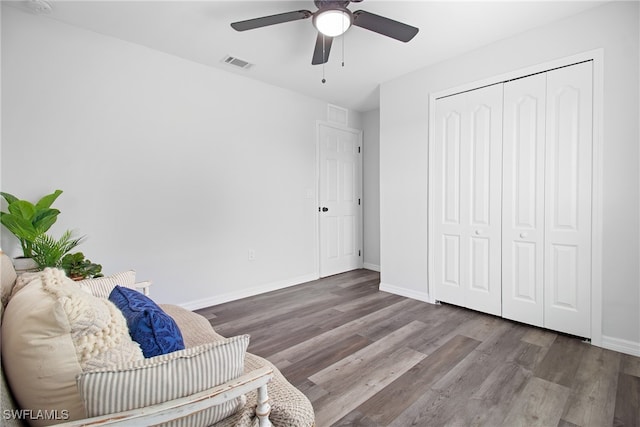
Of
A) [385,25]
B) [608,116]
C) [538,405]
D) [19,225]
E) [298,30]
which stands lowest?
[538,405]

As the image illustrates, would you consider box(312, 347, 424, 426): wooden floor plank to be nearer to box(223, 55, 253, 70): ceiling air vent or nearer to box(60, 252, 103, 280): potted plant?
box(60, 252, 103, 280): potted plant

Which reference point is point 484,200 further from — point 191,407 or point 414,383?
point 191,407

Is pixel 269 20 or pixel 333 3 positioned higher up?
pixel 333 3

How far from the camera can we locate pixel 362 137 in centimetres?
492

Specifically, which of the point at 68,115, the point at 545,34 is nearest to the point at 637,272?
the point at 545,34

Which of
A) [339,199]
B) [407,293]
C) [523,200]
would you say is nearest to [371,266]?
[339,199]

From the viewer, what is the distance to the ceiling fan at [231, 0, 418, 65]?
1.92 meters

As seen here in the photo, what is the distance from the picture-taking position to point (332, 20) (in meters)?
1.97

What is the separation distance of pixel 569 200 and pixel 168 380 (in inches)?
114

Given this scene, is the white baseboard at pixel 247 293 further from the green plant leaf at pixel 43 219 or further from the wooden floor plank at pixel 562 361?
the wooden floor plank at pixel 562 361

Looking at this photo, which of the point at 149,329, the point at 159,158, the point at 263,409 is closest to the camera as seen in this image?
the point at 263,409

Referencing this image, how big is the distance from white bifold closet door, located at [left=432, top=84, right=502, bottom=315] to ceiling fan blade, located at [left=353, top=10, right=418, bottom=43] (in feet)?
3.98

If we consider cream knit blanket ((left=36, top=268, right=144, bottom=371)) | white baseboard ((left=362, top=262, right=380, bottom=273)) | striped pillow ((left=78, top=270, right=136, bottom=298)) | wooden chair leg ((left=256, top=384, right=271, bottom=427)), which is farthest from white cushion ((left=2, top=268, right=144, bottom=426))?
white baseboard ((left=362, top=262, right=380, bottom=273))

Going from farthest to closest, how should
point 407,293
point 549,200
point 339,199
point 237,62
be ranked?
1. point 339,199
2. point 407,293
3. point 237,62
4. point 549,200
